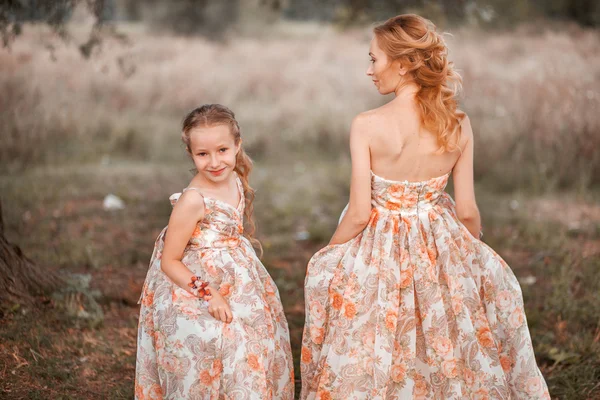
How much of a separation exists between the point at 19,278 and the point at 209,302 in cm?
177

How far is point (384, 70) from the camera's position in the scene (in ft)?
9.44

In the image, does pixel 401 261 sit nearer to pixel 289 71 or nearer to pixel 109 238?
pixel 109 238

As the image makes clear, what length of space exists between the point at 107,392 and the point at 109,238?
253 cm

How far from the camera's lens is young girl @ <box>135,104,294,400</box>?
2.71 metres

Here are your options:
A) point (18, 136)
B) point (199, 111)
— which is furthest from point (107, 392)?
point (18, 136)

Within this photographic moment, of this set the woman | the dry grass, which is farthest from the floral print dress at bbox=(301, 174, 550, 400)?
the dry grass

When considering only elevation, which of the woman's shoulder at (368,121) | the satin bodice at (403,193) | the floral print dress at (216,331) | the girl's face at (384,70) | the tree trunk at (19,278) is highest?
the girl's face at (384,70)

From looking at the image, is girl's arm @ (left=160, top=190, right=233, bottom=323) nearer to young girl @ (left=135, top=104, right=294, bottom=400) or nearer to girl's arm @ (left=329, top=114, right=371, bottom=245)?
young girl @ (left=135, top=104, right=294, bottom=400)

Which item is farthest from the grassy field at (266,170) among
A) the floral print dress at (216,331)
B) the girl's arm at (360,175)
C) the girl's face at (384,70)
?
the girl's face at (384,70)

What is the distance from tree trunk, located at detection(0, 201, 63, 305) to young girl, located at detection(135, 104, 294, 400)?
1.32 m

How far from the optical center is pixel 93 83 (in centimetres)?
1034

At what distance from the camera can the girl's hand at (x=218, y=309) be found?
2.70 m

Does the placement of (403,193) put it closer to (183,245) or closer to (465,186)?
(465,186)

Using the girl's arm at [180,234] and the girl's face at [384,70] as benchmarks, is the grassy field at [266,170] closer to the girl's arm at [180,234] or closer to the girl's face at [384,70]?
the girl's arm at [180,234]
